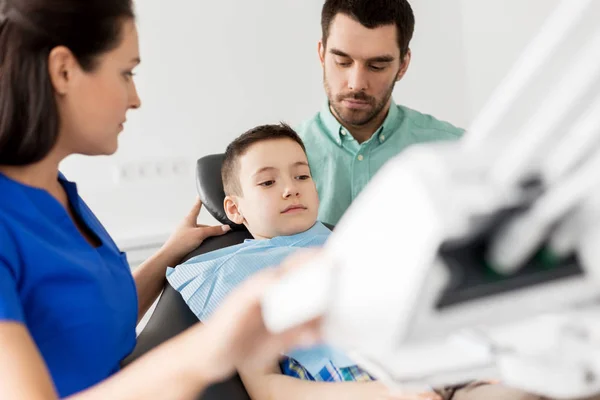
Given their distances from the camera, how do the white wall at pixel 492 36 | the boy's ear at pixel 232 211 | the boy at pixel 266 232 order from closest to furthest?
the boy at pixel 266 232
the boy's ear at pixel 232 211
the white wall at pixel 492 36

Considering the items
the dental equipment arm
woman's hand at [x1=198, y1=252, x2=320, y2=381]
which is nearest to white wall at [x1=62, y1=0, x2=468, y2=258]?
woman's hand at [x1=198, y1=252, x2=320, y2=381]

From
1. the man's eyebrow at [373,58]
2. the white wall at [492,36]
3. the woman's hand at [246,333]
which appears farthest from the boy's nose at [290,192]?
the white wall at [492,36]

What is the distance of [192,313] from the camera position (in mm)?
1371

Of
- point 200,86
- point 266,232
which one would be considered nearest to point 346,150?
point 266,232

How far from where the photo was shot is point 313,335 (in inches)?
16.6

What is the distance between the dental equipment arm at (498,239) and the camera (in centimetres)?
31

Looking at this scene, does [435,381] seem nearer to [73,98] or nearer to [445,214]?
[445,214]

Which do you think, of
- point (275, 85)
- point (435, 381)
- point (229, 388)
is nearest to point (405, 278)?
point (435, 381)

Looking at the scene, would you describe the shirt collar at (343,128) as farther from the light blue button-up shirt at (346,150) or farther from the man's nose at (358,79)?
the man's nose at (358,79)

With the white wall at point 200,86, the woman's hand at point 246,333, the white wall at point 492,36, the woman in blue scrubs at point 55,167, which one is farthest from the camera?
the white wall at point 200,86

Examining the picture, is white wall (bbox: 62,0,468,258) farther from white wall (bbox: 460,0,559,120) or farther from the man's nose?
the man's nose

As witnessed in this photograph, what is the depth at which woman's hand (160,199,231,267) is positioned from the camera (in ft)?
4.82

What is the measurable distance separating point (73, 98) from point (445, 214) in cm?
63

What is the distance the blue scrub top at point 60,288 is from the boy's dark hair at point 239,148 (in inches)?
22.6
